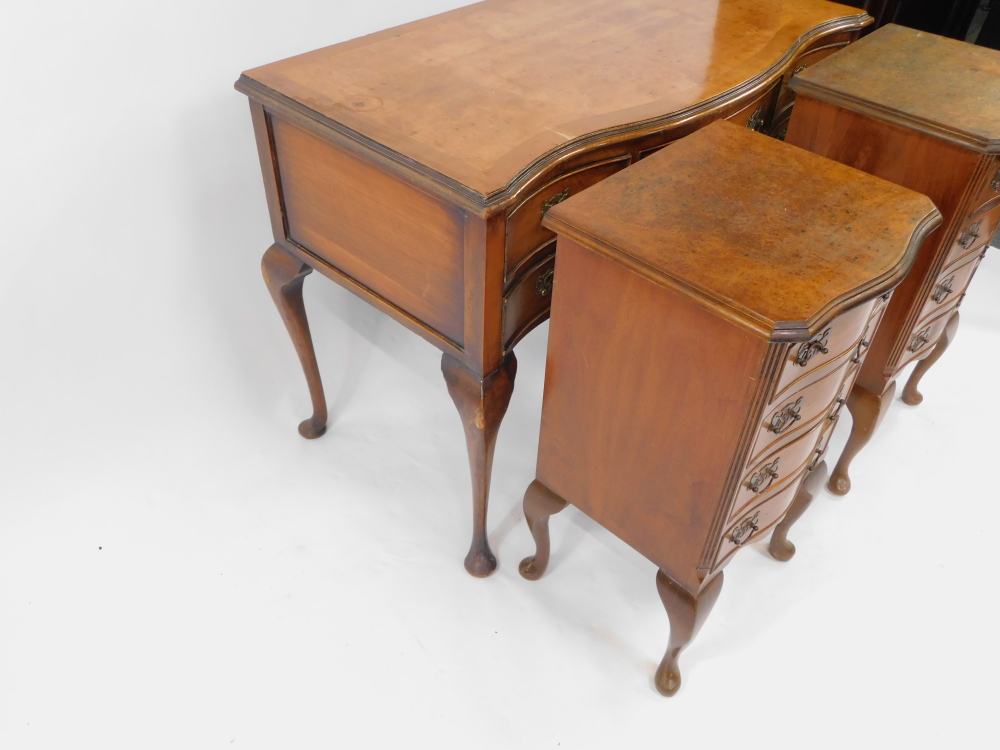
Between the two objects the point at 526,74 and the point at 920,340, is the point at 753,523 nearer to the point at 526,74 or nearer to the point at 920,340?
the point at 920,340

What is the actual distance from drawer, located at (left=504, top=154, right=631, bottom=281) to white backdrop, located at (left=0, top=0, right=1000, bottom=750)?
771 millimetres

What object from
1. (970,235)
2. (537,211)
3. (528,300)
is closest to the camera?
(537,211)

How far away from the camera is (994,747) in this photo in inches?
58.1

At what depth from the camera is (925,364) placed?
2057 mm

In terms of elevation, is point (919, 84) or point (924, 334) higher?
point (919, 84)

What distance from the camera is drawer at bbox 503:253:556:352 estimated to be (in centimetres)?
134

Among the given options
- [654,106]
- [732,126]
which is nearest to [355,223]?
[654,106]

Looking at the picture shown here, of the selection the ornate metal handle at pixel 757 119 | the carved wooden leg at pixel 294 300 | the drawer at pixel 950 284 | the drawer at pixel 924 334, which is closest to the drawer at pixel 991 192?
the drawer at pixel 950 284

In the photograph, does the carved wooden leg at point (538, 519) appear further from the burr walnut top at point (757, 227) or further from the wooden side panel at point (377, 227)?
the burr walnut top at point (757, 227)

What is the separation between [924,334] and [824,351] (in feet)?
2.41

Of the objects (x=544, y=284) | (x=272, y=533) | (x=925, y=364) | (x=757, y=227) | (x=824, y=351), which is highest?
(x=757, y=227)

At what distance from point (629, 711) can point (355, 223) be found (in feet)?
3.39

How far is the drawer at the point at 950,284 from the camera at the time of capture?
155cm

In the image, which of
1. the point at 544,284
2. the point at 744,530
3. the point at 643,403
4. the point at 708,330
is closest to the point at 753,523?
the point at 744,530
